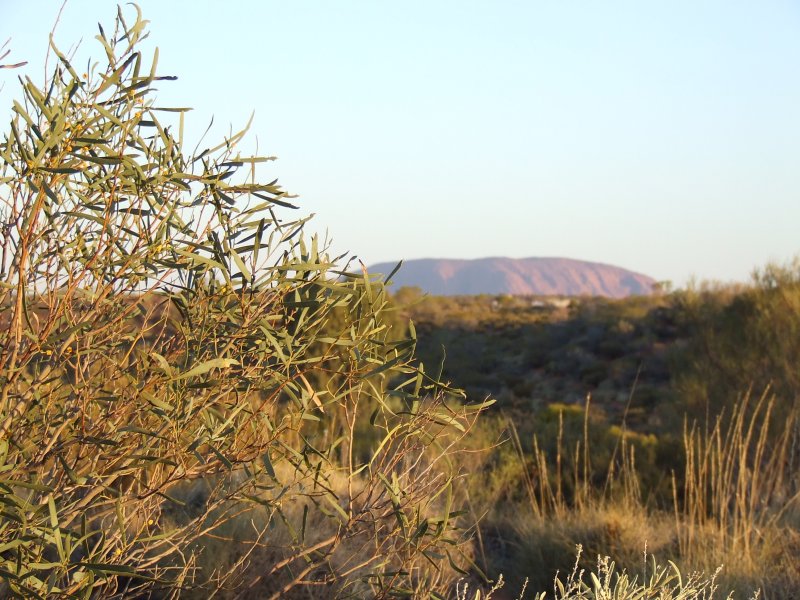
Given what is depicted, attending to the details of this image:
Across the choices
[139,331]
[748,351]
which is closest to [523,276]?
[748,351]

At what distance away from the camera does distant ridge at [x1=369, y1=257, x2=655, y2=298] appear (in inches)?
4823

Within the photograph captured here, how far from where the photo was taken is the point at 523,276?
12794 centimetres

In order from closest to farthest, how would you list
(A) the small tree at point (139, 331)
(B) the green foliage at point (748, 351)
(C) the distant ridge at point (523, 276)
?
(A) the small tree at point (139, 331)
(B) the green foliage at point (748, 351)
(C) the distant ridge at point (523, 276)

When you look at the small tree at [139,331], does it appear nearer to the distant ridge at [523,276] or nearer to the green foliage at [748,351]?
the green foliage at [748,351]

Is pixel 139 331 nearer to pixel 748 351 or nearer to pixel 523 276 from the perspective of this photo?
pixel 748 351

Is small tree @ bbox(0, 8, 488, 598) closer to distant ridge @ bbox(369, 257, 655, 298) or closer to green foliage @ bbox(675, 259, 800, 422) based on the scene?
green foliage @ bbox(675, 259, 800, 422)

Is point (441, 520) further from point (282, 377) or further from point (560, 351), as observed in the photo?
point (560, 351)

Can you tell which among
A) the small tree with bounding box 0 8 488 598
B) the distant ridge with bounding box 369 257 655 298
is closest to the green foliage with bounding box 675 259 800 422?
the small tree with bounding box 0 8 488 598

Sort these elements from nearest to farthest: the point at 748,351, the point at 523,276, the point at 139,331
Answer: the point at 139,331, the point at 748,351, the point at 523,276

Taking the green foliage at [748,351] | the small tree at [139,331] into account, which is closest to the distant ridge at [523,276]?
the green foliage at [748,351]

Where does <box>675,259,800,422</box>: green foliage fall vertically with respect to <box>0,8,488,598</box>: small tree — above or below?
below

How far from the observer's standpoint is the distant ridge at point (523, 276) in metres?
122

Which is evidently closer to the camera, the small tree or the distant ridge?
the small tree

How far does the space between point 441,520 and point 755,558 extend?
4.16 meters
